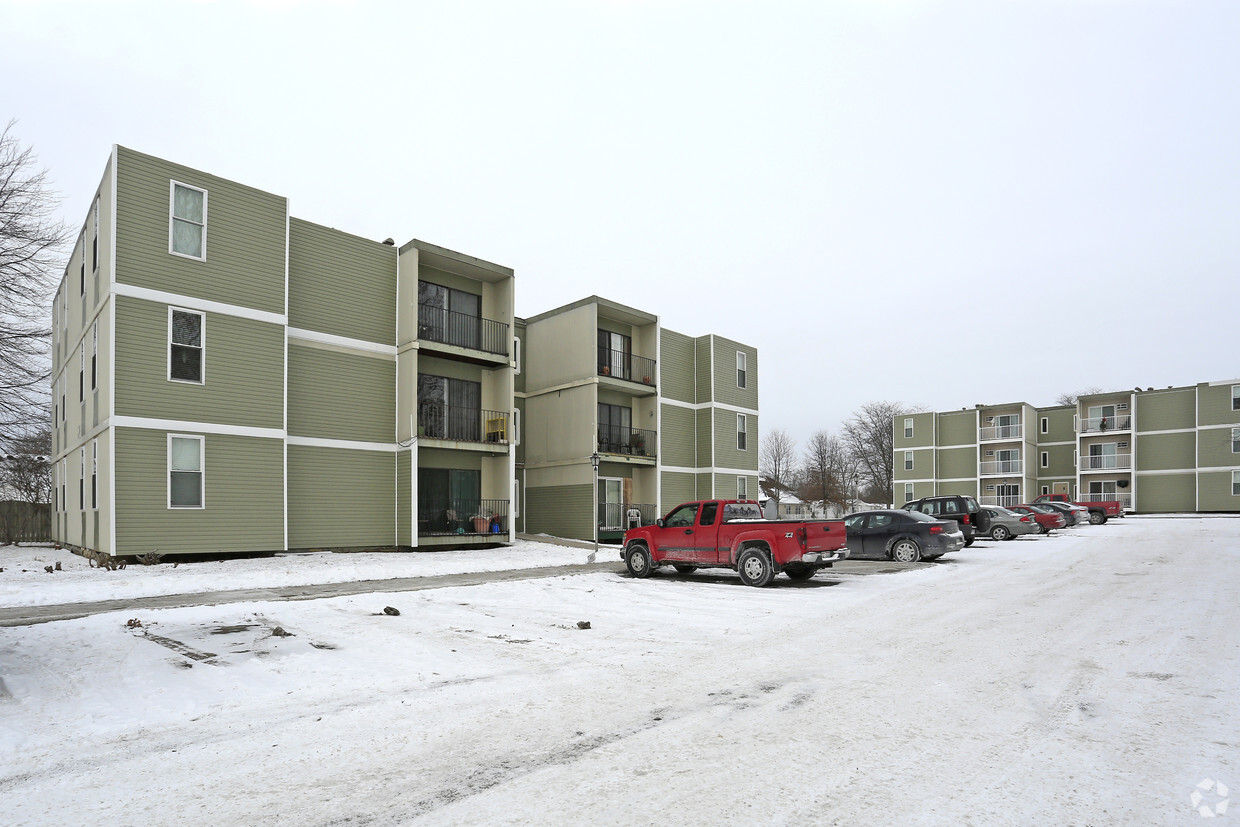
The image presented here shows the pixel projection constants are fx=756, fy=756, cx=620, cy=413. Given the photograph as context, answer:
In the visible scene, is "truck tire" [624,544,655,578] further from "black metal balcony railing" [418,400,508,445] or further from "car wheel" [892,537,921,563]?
"black metal balcony railing" [418,400,508,445]

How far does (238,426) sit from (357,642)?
1200 centimetres

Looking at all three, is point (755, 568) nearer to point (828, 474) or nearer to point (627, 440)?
point (627, 440)

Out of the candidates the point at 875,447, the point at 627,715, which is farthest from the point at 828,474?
the point at 627,715

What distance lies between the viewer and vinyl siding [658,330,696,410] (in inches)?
1272

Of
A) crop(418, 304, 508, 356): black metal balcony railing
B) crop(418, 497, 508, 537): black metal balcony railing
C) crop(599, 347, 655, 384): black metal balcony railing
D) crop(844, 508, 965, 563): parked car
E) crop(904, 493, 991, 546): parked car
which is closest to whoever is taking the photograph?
crop(844, 508, 965, 563): parked car

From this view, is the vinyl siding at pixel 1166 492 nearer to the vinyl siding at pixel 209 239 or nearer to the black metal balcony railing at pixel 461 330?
the black metal balcony railing at pixel 461 330

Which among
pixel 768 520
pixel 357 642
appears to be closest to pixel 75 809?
pixel 357 642

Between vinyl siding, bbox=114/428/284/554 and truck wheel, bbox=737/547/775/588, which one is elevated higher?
vinyl siding, bbox=114/428/284/554

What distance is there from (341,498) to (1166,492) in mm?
55396

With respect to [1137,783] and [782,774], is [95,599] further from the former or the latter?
[1137,783]


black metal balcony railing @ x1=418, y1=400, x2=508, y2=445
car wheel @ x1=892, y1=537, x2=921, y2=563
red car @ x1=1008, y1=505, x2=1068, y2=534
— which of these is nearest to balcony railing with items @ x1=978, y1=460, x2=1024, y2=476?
red car @ x1=1008, y1=505, x2=1068, y2=534

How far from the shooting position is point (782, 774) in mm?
4539

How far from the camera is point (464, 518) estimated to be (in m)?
24.8

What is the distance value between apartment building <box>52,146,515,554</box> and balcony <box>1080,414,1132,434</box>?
49.3 meters
